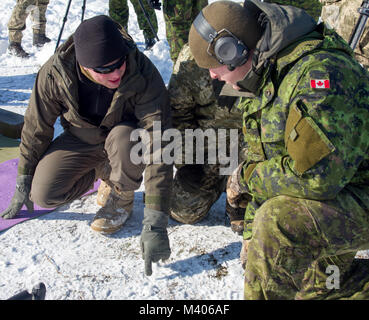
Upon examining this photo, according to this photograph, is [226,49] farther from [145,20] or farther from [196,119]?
[145,20]

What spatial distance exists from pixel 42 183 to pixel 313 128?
1.72 meters

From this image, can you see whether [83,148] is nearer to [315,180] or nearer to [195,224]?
[195,224]

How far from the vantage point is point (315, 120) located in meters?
1.31

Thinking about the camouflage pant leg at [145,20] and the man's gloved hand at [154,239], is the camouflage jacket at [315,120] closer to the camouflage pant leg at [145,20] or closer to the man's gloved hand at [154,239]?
the man's gloved hand at [154,239]

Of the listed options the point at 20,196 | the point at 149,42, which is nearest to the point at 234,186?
the point at 20,196

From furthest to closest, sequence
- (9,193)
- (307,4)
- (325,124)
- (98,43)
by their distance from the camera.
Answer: (307,4), (9,193), (98,43), (325,124)

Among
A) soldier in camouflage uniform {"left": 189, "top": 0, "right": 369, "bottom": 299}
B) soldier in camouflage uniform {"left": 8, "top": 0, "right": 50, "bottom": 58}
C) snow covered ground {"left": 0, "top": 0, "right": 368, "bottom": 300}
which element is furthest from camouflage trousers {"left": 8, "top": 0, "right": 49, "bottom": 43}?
soldier in camouflage uniform {"left": 189, "top": 0, "right": 369, "bottom": 299}

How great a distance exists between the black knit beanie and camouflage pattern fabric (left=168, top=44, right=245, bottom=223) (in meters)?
0.51

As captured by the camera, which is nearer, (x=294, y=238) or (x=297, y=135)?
(x=297, y=135)

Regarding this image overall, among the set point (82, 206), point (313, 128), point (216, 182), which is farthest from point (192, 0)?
point (313, 128)

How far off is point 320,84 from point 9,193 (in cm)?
242

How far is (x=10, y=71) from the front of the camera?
5.66 metres

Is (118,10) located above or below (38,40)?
above

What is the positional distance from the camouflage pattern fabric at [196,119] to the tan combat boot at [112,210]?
0.32 meters
